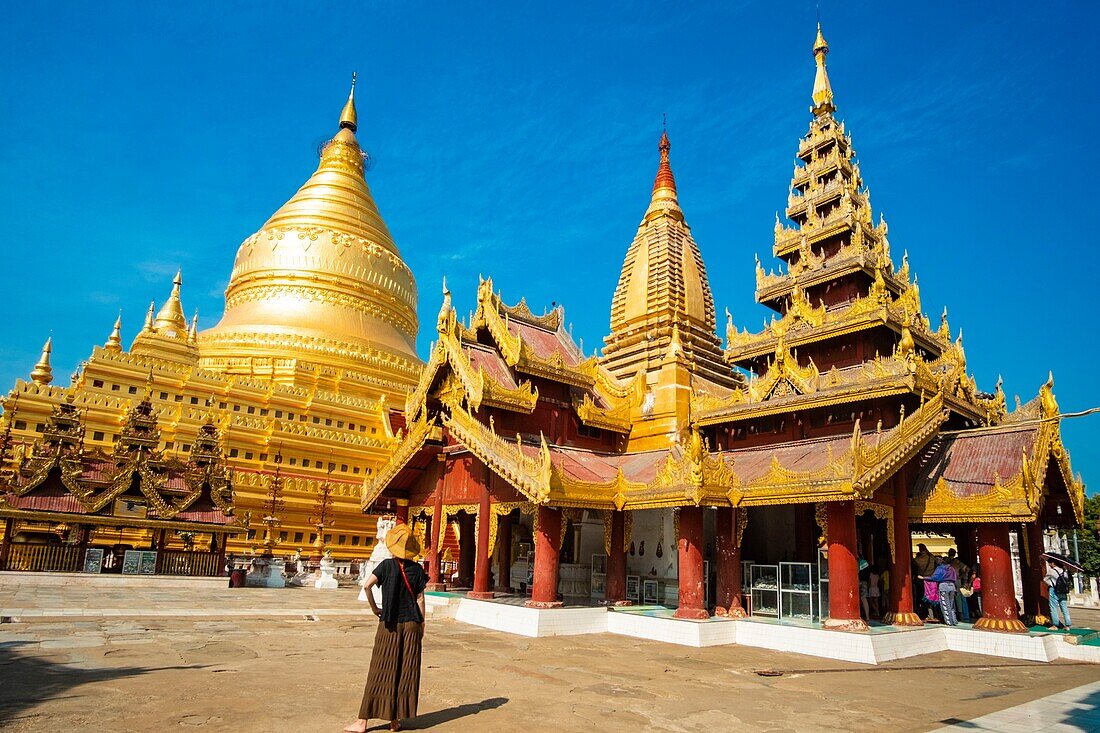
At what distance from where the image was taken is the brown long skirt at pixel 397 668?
6348mm

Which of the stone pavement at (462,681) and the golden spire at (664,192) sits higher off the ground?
the golden spire at (664,192)

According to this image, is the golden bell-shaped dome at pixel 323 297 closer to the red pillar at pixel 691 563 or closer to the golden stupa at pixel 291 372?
the golden stupa at pixel 291 372

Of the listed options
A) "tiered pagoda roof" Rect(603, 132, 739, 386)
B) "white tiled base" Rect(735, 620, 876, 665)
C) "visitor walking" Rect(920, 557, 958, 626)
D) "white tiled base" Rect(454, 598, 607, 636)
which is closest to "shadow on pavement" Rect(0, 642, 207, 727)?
"white tiled base" Rect(454, 598, 607, 636)

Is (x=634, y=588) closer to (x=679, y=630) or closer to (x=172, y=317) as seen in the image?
(x=679, y=630)

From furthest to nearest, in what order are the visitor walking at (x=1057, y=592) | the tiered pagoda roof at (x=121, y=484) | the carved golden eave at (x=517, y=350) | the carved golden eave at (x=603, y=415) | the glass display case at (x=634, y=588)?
the tiered pagoda roof at (x=121, y=484) < the carved golden eave at (x=603, y=415) < the carved golden eave at (x=517, y=350) < the glass display case at (x=634, y=588) < the visitor walking at (x=1057, y=592)

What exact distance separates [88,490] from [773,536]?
20.7m

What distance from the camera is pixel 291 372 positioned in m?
37.0

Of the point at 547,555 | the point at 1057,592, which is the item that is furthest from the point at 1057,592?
the point at 547,555

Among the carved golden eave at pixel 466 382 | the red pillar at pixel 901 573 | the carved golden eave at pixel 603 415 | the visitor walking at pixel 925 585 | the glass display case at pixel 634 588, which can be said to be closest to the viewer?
the red pillar at pixel 901 573


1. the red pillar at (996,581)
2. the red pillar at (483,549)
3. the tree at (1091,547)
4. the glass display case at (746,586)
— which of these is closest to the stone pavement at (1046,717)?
the red pillar at (996,581)

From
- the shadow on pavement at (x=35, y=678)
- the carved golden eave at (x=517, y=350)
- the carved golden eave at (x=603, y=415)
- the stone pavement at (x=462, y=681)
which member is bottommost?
the stone pavement at (x=462, y=681)

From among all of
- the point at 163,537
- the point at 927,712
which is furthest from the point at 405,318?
the point at 927,712

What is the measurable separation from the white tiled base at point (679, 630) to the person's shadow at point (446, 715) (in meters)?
6.49

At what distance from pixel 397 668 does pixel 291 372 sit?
32819 millimetres
